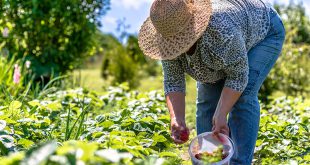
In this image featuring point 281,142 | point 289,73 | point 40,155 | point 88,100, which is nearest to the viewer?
point 40,155

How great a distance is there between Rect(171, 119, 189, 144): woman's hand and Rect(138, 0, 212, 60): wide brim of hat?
367 millimetres

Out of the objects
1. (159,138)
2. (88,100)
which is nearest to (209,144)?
(159,138)

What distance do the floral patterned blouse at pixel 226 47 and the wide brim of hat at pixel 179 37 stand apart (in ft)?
0.19

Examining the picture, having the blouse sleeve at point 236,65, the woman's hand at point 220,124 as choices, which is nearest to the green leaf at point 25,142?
the woman's hand at point 220,124

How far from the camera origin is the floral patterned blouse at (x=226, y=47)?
9.34 ft

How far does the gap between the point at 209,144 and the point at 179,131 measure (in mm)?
211

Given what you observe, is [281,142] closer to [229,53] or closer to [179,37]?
[229,53]

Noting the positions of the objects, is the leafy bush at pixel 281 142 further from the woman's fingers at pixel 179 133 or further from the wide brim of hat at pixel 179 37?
the wide brim of hat at pixel 179 37

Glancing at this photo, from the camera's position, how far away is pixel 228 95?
2.91 meters

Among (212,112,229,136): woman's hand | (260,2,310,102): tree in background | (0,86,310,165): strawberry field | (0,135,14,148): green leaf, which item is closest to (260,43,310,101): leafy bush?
(260,2,310,102): tree in background

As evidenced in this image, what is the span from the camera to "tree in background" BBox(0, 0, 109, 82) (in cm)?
670

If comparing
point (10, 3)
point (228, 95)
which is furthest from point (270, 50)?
point (10, 3)

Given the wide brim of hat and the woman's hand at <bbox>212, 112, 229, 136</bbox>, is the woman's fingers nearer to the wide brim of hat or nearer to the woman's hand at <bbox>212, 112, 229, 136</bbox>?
the woman's hand at <bbox>212, 112, 229, 136</bbox>

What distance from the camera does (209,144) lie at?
3.00 meters
